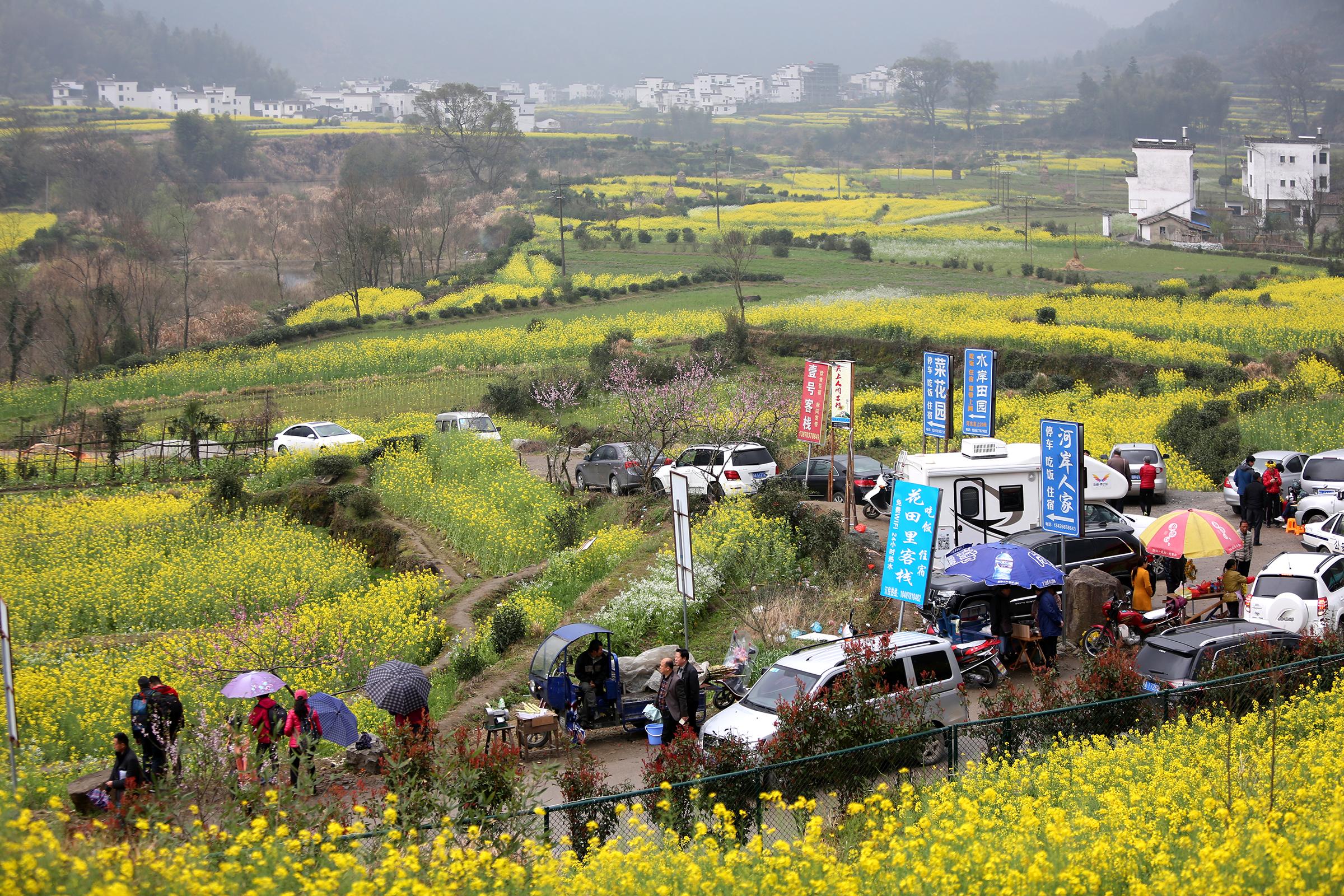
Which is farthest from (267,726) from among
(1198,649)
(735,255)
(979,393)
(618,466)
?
(735,255)

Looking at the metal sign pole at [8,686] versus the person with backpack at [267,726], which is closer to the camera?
the metal sign pole at [8,686]

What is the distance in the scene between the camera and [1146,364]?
36.8 metres

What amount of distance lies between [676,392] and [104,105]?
191 m

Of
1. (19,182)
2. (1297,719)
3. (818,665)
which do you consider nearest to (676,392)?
(818,665)

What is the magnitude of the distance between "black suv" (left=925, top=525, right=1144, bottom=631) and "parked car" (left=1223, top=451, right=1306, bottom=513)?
622cm

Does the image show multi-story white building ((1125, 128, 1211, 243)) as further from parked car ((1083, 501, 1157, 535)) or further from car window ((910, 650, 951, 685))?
car window ((910, 650, 951, 685))

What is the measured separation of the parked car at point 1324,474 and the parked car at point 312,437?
24.5 m

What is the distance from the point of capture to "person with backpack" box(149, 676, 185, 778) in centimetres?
1209

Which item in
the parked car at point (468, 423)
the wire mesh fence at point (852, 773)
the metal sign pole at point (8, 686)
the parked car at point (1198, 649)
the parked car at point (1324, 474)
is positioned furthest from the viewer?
the parked car at point (468, 423)

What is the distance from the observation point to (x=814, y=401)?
22516 mm

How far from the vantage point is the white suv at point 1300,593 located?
15.8 meters

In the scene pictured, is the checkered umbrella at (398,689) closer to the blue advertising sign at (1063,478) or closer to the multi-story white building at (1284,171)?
the blue advertising sign at (1063,478)

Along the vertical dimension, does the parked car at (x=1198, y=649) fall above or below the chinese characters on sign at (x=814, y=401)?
below

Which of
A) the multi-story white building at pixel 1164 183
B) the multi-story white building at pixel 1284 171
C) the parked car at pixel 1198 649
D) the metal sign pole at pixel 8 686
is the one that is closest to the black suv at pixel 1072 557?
the parked car at pixel 1198 649
